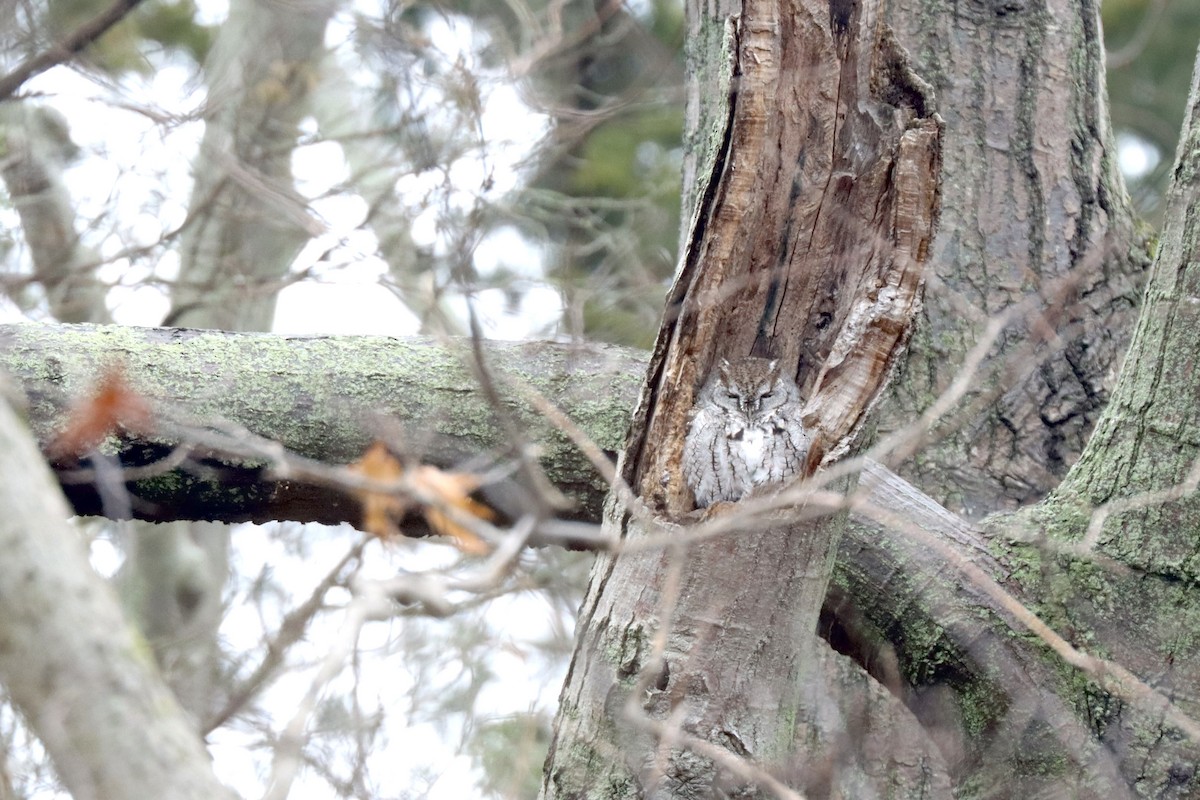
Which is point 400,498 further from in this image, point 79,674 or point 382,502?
point 79,674

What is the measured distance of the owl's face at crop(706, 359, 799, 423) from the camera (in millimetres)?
2643

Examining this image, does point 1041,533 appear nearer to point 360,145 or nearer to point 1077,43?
point 1077,43

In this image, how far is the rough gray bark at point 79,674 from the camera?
3.41 feet

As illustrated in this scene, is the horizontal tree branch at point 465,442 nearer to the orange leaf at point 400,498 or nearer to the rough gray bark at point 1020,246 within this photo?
the orange leaf at point 400,498

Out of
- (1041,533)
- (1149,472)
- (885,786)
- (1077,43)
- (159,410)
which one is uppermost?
(1077,43)

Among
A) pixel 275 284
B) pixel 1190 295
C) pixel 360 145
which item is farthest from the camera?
pixel 360 145

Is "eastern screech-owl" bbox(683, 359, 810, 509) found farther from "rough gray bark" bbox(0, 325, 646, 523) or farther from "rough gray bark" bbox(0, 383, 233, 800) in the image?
"rough gray bark" bbox(0, 383, 233, 800)

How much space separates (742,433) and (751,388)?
362mm

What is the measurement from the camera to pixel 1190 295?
2.20 metres

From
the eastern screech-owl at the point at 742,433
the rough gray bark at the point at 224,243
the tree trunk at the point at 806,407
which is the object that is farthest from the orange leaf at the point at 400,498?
the rough gray bark at the point at 224,243

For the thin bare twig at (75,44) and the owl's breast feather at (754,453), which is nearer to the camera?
the thin bare twig at (75,44)

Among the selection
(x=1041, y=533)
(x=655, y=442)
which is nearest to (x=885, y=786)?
(x=1041, y=533)

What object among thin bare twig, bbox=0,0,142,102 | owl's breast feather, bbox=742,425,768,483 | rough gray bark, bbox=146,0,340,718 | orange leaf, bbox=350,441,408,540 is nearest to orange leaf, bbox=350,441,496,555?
orange leaf, bbox=350,441,408,540

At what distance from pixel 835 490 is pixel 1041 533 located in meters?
0.69
